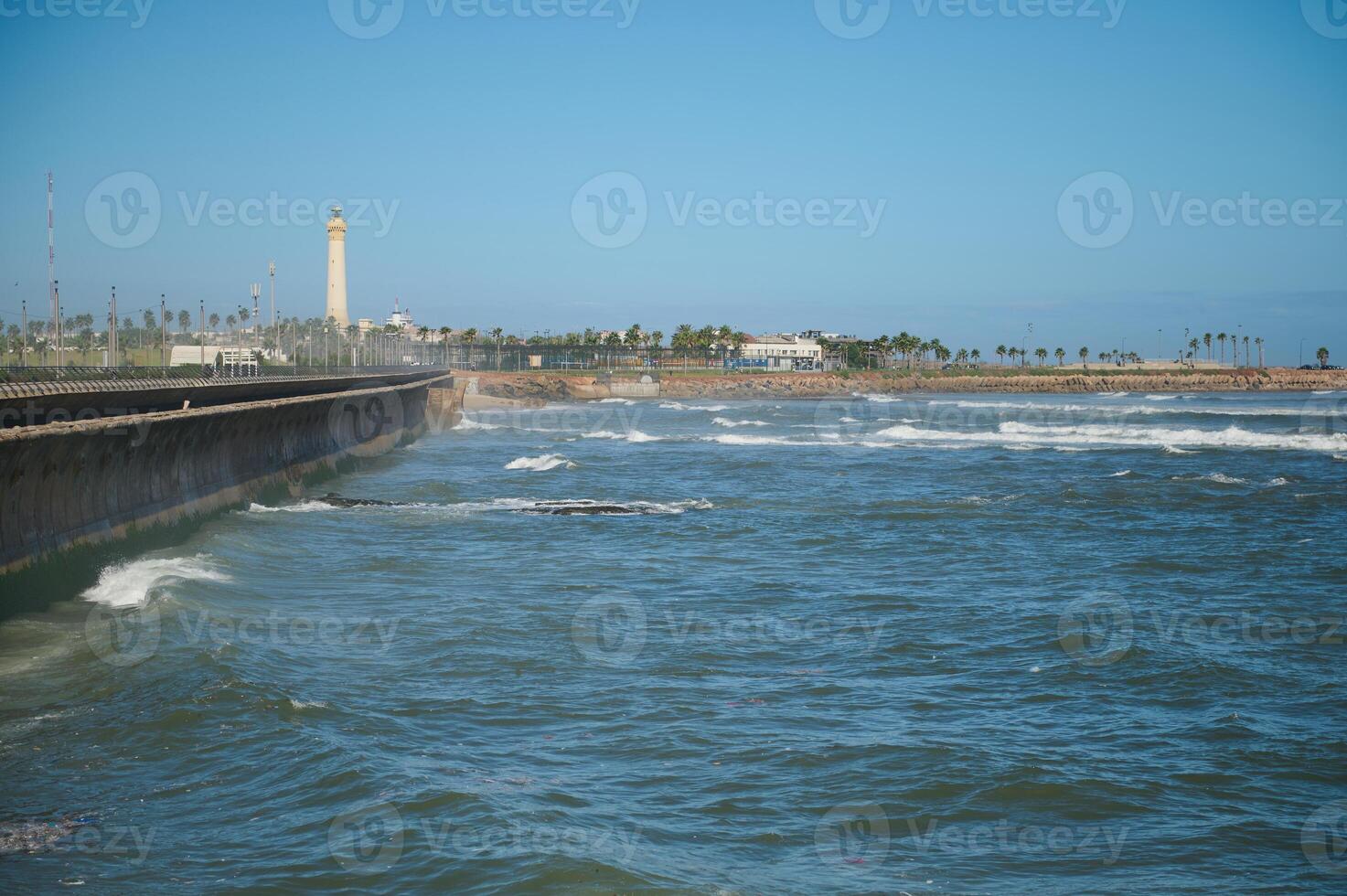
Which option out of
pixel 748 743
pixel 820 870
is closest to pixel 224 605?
pixel 748 743

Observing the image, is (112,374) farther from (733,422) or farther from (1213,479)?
(733,422)

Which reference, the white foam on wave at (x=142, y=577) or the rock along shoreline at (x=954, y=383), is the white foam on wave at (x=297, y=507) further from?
the rock along shoreline at (x=954, y=383)

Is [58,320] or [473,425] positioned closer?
[58,320]

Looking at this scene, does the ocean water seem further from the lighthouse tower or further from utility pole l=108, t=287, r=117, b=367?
the lighthouse tower

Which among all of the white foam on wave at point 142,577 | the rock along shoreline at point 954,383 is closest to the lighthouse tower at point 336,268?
the rock along shoreline at point 954,383

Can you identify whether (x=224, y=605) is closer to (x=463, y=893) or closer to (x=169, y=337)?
(x=463, y=893)

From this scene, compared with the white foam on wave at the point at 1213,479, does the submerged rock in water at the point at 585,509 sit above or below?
above

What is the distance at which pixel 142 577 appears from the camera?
1547cm

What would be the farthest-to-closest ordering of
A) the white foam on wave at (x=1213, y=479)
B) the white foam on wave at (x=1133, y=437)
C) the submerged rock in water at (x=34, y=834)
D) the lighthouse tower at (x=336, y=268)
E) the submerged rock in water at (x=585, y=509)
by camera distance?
the lighthouse tower at (x=336, y=268)
the white foam on wave at (x=1133, y=437)
the white foam on wave at (x=1213, y=479)
the submerged rock in water at (x=585, y=509)
the submerged rock in water at (x=34, y=834)

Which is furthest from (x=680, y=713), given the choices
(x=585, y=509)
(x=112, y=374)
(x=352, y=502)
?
(x=112, y=374)

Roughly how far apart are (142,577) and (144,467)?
10.1ft

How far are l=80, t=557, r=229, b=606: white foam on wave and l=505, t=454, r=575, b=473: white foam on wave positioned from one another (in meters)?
21.0

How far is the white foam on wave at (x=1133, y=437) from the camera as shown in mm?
51312

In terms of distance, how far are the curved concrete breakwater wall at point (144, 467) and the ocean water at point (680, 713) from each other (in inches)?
30.3
